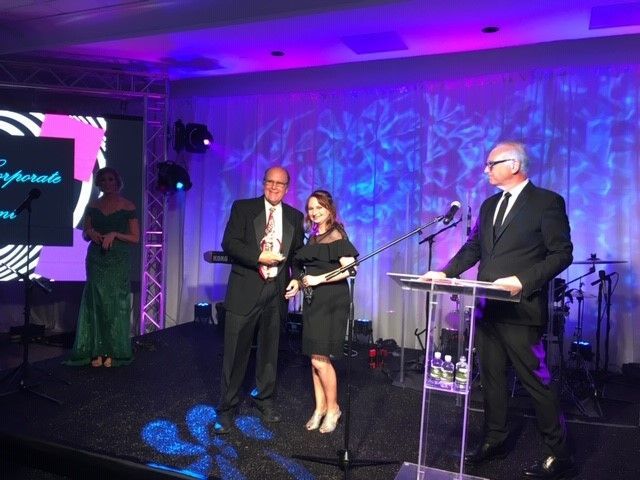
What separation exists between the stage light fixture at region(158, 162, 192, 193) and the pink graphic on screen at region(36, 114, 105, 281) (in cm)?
81

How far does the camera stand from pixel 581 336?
243 inches

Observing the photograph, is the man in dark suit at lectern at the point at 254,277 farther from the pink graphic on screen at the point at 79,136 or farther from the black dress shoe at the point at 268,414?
the pink graphic on screen at the point at 79,136

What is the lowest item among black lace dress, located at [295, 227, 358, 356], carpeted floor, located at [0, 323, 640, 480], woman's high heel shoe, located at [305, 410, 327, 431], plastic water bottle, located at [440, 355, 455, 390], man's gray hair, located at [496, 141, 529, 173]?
carpeted floor, located at [0, 323, 640, 480]

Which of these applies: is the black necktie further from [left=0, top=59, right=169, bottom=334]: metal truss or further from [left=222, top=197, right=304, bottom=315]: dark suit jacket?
[left=0, top=59, right=169, bottom=334]: metal truss

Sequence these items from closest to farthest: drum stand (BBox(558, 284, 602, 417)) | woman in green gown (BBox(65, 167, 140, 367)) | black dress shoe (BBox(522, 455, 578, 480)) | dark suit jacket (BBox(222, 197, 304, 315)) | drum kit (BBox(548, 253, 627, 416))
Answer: black dress shoe (BBox(522, 455, 578, 480)), dark suit jacket (BBox(222, 197, 304, 315)), drum stand (BBox(558, 284, 602, 417)), drum kit (BBox(548, 253, 627, 416)), woman in green gown (BBox(65, 167, 140, 367))

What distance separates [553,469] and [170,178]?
553 centimetres

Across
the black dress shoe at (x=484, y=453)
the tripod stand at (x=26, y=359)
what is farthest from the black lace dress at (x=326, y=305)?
the tripod stand at (x=26, y=359)

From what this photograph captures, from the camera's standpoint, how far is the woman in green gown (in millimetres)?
5375

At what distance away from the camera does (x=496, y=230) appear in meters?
3.27

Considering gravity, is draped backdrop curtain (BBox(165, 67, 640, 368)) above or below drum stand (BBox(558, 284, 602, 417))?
above

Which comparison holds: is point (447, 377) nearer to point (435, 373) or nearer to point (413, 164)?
point (435, 373)

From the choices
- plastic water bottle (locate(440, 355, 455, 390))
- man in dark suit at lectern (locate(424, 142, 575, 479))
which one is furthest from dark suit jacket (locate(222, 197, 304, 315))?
plastic water bottle (locate(440, 355, 455, 390))

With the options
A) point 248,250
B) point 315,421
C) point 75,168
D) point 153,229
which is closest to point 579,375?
point 315,421

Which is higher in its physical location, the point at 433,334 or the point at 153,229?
the point at 153,229
